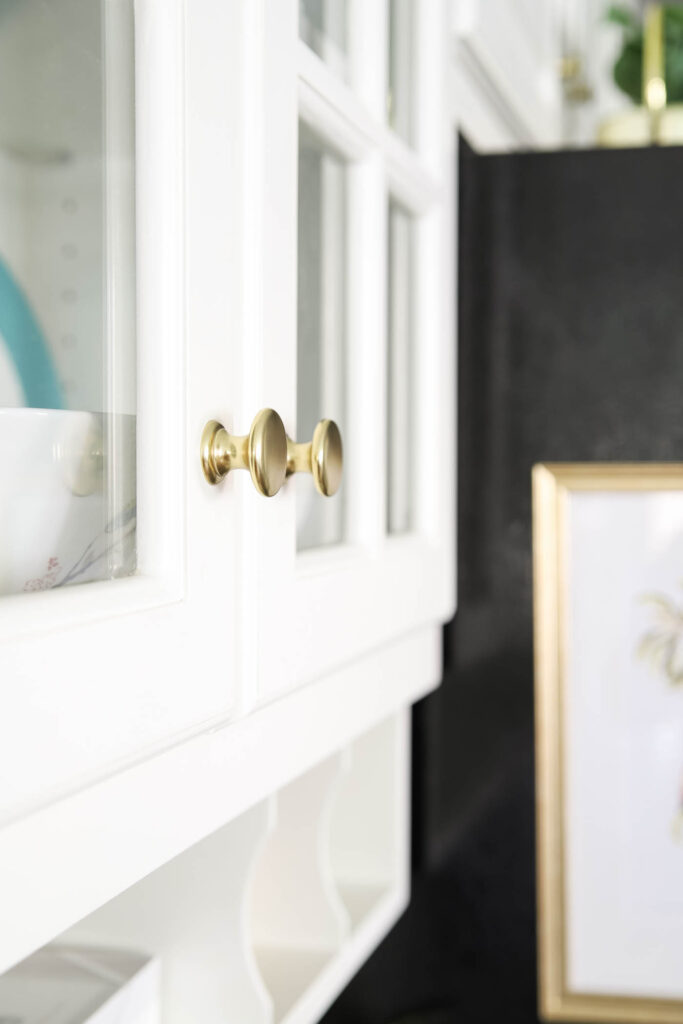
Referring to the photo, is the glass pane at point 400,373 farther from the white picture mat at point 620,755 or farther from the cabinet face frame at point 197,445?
the white picture mat at point 620,755

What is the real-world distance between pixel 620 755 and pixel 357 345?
536mm

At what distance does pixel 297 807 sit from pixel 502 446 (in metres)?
0.42

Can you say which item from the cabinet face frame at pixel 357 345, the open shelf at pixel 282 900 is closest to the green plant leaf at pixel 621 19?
the cabinet face frame at pixel 357 345

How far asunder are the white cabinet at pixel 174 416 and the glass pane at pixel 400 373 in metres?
0.06

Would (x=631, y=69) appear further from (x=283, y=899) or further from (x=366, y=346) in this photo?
(x=283, y=899)

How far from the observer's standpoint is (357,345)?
668 millimetres

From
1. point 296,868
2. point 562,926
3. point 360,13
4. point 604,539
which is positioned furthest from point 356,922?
point 360,13

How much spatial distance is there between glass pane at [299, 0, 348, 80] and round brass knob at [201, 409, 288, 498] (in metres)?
0.25

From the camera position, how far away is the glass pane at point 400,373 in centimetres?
76

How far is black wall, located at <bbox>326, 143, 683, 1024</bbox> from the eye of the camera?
0.99 metres

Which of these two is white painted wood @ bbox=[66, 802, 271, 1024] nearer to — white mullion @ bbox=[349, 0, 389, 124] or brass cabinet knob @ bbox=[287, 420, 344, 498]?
brass cabinet knob @ bbox=[287, 420, 344, 498]

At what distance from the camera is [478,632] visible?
3.37ft

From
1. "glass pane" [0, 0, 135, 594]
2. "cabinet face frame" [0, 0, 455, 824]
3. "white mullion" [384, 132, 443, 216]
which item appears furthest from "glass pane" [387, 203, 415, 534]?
"glass pane" [0, 0, 135, 594]

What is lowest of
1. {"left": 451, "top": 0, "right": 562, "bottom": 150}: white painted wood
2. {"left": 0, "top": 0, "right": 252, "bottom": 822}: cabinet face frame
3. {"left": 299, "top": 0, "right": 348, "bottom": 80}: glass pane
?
{"left": 0, "top": 0, "right": 252, "bottom": 822}: cabinet face frame
